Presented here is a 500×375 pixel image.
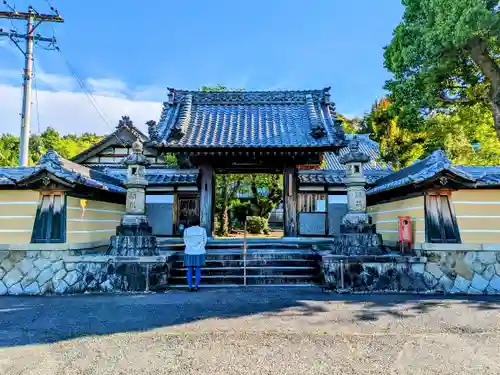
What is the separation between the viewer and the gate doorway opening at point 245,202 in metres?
20.1

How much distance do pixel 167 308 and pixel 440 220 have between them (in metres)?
6.53

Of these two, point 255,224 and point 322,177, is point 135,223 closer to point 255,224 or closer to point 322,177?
point 322,177

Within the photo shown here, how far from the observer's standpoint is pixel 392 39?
34.9 feet

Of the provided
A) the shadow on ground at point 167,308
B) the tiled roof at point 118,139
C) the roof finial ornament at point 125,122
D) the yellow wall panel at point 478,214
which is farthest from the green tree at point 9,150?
the yellow wall panel at point 478,214

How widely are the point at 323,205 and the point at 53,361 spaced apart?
1147 centimetres

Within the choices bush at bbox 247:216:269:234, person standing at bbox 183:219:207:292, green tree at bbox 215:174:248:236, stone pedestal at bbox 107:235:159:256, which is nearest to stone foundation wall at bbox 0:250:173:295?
stone pedestal at bbox 107:235:159:256

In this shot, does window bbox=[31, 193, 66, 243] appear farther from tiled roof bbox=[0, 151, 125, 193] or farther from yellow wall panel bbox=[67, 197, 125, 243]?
tiled roof bbox=[0, 151, 125, 193]

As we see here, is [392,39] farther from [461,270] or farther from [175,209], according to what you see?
[175,209]

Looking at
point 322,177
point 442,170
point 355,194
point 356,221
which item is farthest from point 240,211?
point 442,170


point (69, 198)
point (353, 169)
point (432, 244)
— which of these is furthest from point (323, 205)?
point (69, 198)

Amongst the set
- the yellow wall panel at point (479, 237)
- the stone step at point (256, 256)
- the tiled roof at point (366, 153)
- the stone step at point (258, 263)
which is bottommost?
the stone step at point (258, 263)

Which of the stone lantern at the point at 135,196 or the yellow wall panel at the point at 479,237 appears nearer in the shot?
the yellow wall panel at the point at 479,237

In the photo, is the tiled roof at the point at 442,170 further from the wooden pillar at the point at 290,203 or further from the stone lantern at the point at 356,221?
the wooden pillar at the point at 290,203

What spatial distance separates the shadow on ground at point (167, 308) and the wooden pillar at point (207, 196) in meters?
3.88
